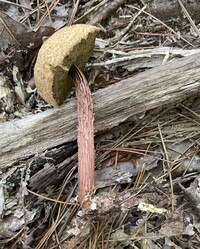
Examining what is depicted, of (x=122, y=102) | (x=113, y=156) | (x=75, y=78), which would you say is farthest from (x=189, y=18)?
(x=113, y=156)

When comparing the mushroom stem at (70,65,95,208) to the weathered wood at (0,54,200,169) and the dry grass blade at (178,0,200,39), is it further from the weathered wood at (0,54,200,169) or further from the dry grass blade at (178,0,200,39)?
the dry grass blade at (178,0,200,39)

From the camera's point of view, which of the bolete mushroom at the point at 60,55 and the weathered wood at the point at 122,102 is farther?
the weathered wood at the point at 122,102

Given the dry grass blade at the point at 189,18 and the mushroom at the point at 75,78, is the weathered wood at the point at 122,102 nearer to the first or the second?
the mushroom at the point at 75,78

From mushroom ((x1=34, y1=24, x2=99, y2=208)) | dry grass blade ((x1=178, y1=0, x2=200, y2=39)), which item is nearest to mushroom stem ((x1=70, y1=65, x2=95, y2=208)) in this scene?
mushroom ((x1=34, y1=24, x2=99, y2=208))

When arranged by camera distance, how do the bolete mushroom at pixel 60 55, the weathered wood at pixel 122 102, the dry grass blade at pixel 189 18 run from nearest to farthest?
the bolete mushroom at pixel 60 55
the weathered wood at pixel 122 102
the dry grass blade at pixel 189 18

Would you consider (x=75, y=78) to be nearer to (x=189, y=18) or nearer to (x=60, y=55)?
(x=60, y=55)

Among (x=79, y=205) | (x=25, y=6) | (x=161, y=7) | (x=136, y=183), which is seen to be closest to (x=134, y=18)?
(x=161, y=7)

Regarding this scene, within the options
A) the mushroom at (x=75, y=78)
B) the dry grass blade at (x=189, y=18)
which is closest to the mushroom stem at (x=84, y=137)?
the mushroom at (x=75, y=78)
